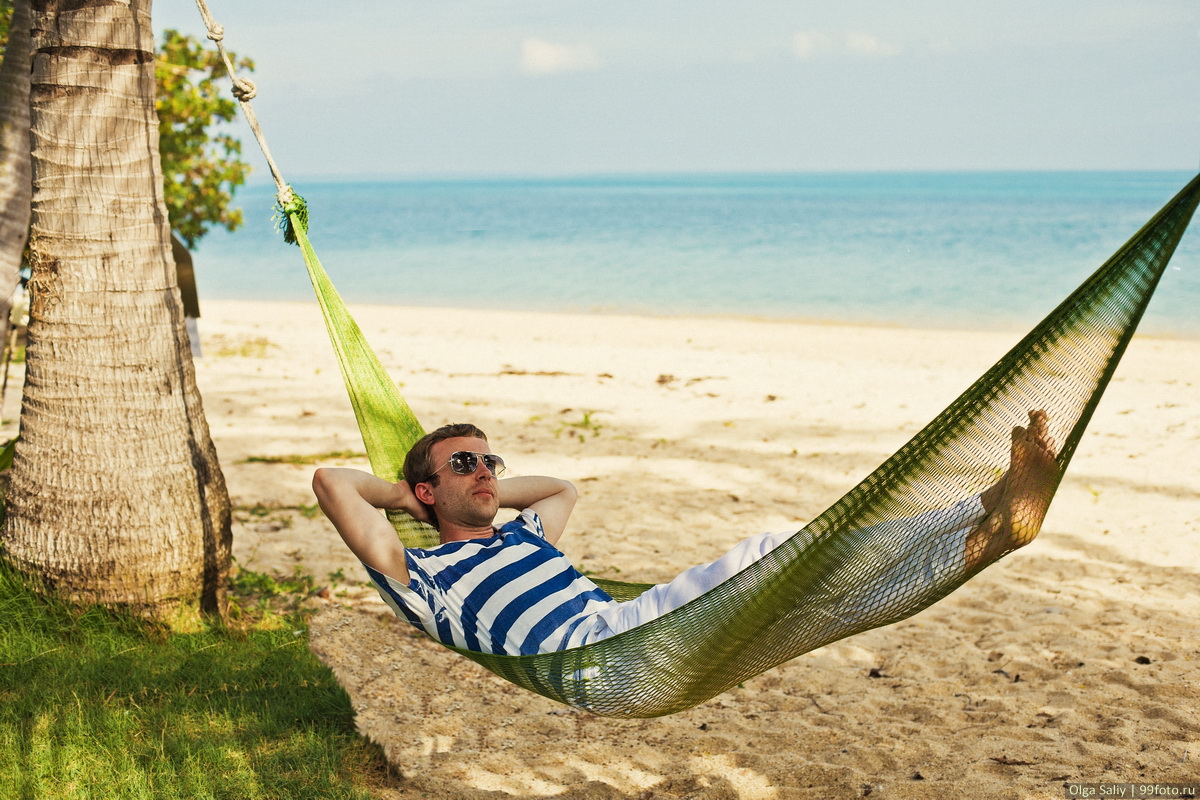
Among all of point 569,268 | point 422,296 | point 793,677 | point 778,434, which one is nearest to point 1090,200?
point 569,268

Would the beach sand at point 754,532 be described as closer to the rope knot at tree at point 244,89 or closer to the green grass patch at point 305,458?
the green grass patch at point 305,458

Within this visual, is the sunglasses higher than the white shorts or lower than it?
higher

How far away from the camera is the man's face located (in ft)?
7.85

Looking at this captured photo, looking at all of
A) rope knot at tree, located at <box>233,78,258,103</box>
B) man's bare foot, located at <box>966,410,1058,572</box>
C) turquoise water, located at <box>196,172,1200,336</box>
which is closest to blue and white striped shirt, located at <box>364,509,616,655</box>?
man's bare foot, located at <box>966,410,1058,572</box>

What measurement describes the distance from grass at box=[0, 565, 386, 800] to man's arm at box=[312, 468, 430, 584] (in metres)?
0.54

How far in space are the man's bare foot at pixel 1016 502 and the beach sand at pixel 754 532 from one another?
83 cm

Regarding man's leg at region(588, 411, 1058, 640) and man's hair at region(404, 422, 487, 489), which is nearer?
man's leg at region(588, 411, 1058, 640)

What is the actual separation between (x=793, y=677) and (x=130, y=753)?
1849 millimetres

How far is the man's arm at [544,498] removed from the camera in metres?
2.62

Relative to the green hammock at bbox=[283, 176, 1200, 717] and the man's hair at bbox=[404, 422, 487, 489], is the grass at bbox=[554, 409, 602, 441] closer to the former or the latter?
the man's hair at bbox=[404, 422, 487, 489]

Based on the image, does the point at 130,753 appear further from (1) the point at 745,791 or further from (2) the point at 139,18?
(2) the point at 139,18

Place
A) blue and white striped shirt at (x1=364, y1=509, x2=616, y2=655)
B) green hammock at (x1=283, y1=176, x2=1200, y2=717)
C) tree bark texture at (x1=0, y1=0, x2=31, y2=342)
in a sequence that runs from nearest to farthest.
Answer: green hammock at (x1=283, y1=176, x2=1200, y2=717) < blue and white striped shirt at (x1=364, y1=509, x2=616, y2=655) < tree bark texture at (x1=0, y1=0, x2=31, y2=342)

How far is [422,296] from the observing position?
733 inches

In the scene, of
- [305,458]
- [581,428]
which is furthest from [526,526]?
[581,428]
